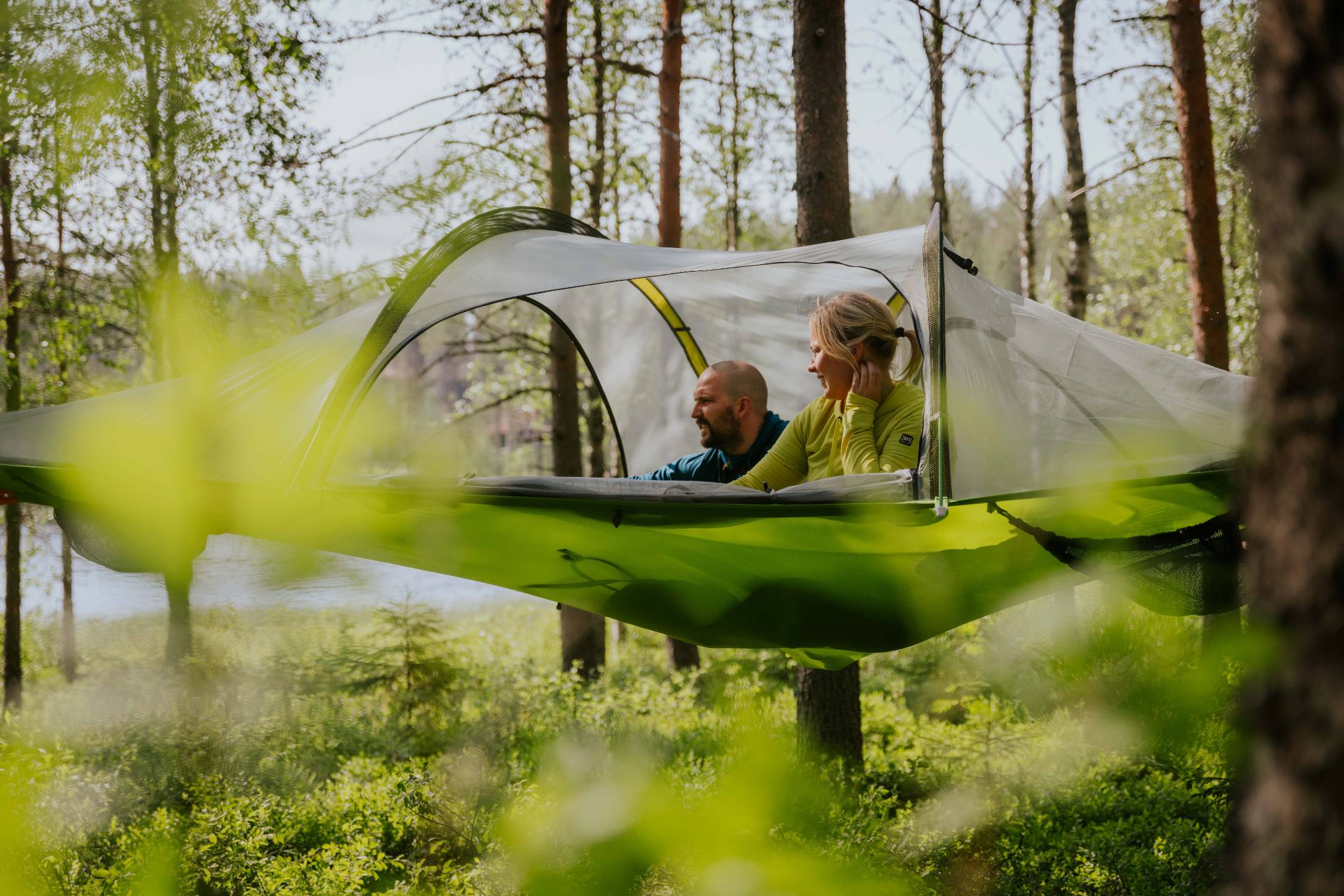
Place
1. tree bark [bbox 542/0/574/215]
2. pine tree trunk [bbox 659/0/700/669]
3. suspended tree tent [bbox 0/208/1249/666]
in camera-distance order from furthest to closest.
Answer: pine tree trunk [bbox 659/0/700/669], tree bark [bbox 542/0/574/215], suspended tree tent [bbox 0/208/1249/666]

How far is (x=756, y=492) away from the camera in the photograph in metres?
1.60

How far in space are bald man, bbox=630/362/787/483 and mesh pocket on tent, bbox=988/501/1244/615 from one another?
109 centimetres

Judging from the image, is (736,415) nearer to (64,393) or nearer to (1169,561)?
(1169,561)

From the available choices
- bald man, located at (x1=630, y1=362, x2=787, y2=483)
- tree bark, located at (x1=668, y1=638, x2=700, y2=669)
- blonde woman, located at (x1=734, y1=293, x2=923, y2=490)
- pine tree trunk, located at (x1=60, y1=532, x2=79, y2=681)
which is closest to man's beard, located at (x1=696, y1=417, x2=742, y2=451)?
bald man, located at (x1=630, y1=362, x2=787, y2=483)

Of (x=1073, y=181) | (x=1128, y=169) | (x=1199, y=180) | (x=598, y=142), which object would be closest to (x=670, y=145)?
(x=598, y=142)

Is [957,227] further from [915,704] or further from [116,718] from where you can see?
[116,718]

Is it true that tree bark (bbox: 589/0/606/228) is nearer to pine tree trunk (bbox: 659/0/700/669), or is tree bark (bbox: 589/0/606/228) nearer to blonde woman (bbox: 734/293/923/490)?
pine tree trunk (bbox: 659/0/700/669)

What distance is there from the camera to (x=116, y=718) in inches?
178

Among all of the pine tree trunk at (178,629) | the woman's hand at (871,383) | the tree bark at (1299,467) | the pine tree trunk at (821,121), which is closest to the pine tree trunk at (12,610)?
the pine tree trunk at (178,629)

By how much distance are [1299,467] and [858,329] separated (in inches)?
61.8

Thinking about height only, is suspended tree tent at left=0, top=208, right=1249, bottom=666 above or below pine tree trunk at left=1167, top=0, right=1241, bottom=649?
below

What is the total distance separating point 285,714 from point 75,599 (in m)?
5.58

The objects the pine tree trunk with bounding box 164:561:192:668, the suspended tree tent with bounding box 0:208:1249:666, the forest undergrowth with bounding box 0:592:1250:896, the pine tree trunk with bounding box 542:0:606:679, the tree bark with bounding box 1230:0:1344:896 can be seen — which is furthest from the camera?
the pine tree trunk with bounding box 164:561:192:668

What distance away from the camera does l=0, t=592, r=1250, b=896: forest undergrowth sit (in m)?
2.56
